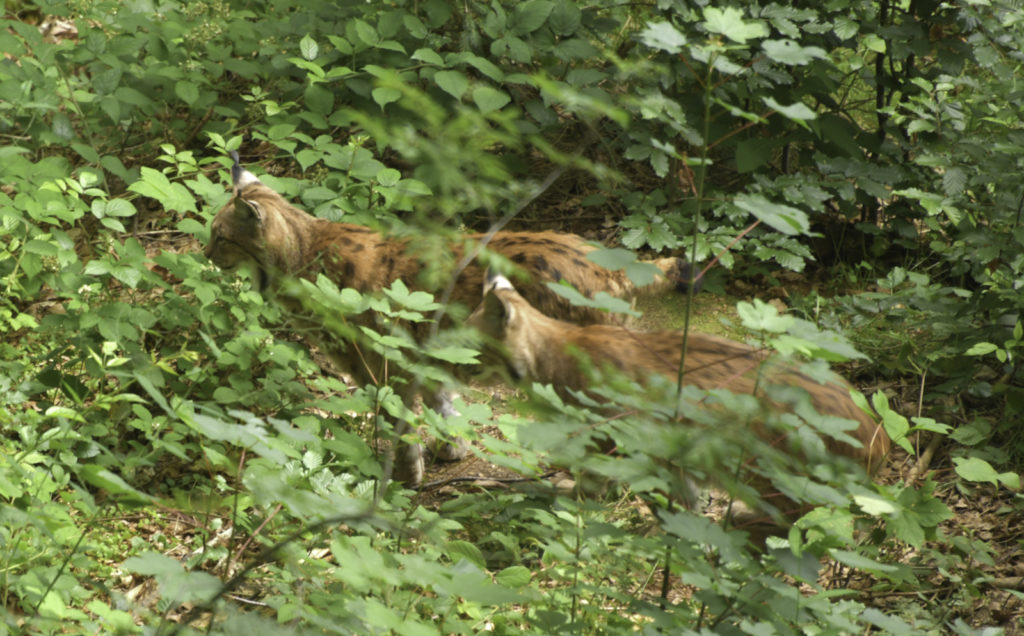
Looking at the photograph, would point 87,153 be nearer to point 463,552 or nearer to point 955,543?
Answer: point 463,552

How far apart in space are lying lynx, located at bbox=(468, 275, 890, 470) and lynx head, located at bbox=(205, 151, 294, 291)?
150 cm

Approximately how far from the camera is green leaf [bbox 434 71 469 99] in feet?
21.0

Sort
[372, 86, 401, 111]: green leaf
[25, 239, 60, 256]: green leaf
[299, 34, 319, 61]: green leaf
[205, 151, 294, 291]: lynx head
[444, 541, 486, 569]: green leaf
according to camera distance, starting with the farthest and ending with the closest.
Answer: [299, 34, 319, 61]: green leaf
[372, 86, 401, 111]: green leaf
[205, 151, 294, 291]: lynx head
[25, 239, 60, 256]: green leaf
[444, 541, 486, 569]: green leaf

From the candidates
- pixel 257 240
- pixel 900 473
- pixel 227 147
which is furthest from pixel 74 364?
pixel 900 473

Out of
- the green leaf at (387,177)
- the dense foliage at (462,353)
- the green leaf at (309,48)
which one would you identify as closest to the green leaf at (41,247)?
the dense foliage at (462,353)

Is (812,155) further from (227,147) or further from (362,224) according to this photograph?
(227,147)

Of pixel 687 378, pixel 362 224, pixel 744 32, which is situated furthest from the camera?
pixel 362 224

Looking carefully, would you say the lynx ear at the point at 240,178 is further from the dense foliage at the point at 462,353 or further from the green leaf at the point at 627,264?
the green leaf at the point at 627,264

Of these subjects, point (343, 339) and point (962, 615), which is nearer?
point (962, 615)

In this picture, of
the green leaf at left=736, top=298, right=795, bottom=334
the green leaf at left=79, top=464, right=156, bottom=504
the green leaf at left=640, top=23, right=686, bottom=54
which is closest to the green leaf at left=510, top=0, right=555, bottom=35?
the green leaf at left=640, top=23, right=686, bottom=54

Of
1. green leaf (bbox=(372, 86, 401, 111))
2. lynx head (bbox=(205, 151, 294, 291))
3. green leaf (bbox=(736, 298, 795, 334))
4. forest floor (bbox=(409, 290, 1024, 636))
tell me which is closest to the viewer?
green leaf (bbox=(736, 298, 795, 334))

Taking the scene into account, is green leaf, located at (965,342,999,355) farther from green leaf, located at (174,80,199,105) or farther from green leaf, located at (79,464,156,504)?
green leaf, located at (174,80,199,105)

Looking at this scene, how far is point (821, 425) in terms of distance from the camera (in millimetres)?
2656

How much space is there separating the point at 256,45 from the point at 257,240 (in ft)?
8.67
